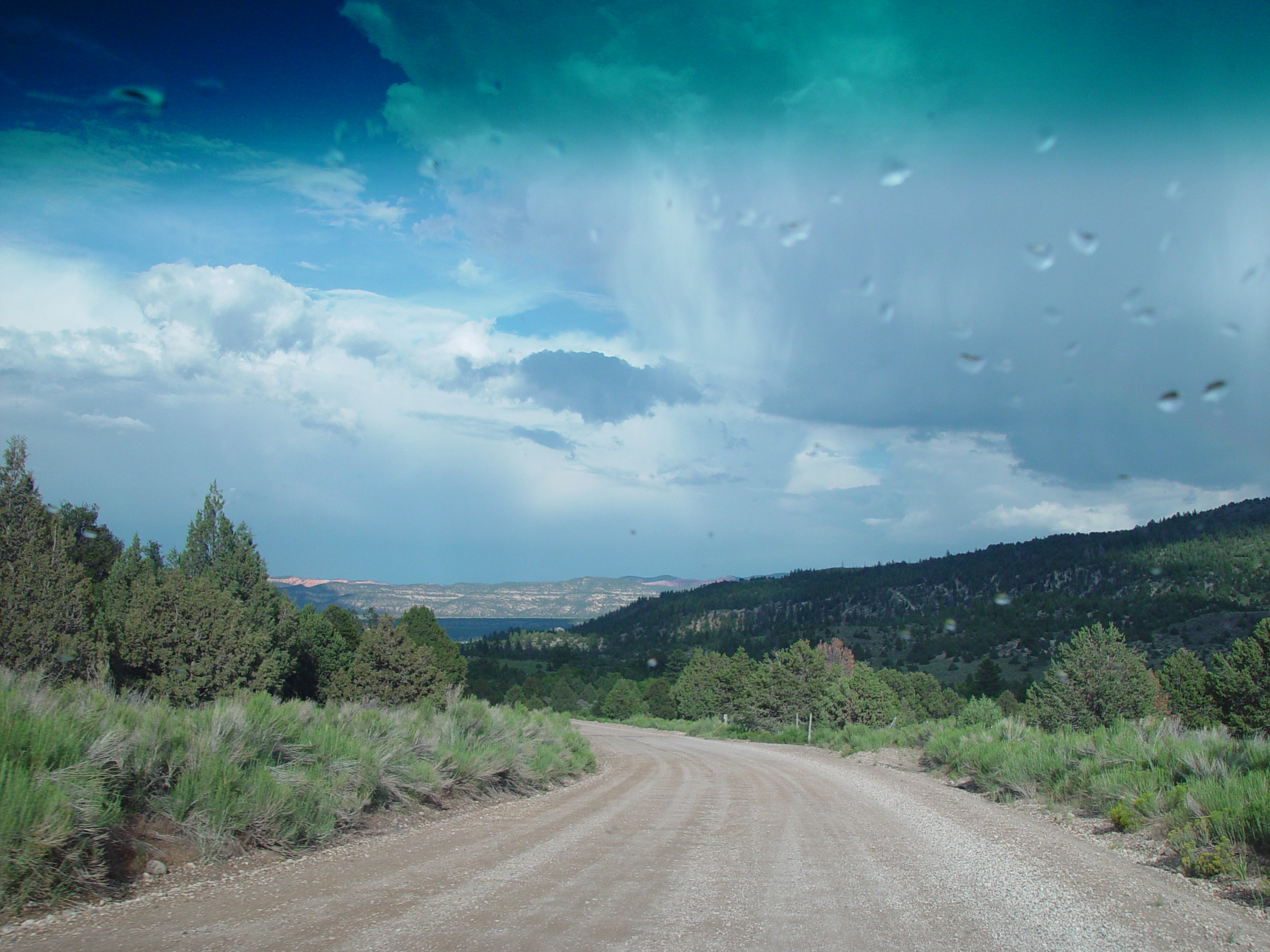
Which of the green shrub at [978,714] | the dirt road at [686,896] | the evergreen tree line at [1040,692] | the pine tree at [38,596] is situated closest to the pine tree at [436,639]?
the evergreen tree line at [1040,692]

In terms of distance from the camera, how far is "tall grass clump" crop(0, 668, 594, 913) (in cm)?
528

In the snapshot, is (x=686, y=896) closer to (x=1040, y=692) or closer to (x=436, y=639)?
(x=1040, y=692)

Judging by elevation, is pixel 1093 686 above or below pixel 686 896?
below

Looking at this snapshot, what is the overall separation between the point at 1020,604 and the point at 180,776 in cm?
14376

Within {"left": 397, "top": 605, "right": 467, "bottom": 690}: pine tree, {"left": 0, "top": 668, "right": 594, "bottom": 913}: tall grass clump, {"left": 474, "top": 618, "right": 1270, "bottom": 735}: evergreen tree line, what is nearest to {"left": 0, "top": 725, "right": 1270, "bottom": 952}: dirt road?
{"left": 0, "top": 668, "right": 594, "bottom": 913}: tall grass clump

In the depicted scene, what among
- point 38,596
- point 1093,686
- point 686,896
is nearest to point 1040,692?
point 1093,686

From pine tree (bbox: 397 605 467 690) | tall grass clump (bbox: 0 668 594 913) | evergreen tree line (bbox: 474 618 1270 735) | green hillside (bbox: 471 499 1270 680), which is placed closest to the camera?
tall grass clump (bbox: 0 668 594 913)

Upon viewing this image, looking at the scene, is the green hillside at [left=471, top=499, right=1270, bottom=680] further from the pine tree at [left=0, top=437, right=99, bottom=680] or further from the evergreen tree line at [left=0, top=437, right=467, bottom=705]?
the pine tree at [left=0, top=437, right=99, bottom=680]

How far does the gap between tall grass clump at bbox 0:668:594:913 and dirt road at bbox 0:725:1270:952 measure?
1.53 feet

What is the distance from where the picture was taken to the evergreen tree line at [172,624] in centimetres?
2527

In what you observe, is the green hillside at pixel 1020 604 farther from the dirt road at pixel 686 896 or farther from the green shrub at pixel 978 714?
the dirt road at pixel 686 896

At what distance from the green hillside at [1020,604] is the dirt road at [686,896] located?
106 m

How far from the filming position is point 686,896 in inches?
234

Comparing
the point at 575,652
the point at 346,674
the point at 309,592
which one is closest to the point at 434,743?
the point at 346,674
